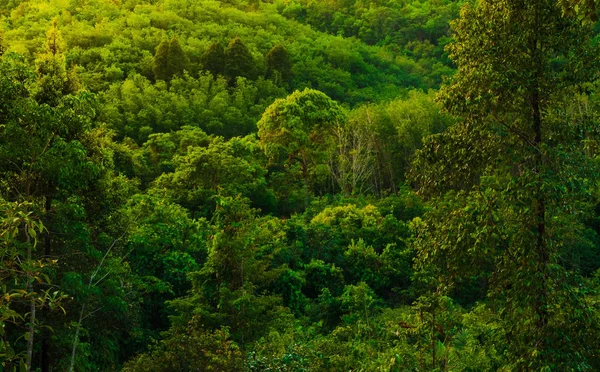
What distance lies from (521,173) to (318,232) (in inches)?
557

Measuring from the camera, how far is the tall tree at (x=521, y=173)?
285 inches

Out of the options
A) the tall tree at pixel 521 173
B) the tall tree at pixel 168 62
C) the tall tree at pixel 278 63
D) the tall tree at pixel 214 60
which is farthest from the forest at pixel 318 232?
the tall tree at pixel 278 63

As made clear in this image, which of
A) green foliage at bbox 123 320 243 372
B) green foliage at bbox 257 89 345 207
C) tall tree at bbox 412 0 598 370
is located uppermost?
tall tree at bbox 412 0 598 370

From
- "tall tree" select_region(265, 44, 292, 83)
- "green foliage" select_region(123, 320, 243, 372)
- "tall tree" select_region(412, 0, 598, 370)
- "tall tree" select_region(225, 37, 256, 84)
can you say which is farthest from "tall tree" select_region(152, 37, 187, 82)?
"tall tree" select_region(412, 0, 598, 370)

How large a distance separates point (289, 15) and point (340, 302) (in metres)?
53.1

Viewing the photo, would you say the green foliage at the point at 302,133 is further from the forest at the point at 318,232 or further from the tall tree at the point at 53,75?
the tall tree at the point at 53,75

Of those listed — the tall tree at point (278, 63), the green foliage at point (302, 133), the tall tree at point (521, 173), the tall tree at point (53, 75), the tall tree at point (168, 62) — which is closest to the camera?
the tall tree at point (521, 173)

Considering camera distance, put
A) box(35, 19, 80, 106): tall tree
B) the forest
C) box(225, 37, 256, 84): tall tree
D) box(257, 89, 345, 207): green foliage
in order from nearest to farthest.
→ 1. the forest
2. box(35, 19, 80, 106): tall tree
3. box(257, 89, 345, 207): green foliage
4. box(225, 37, 256, 84): tall tree

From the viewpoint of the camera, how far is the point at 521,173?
7.64 metres

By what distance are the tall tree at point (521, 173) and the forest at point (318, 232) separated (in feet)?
0.08

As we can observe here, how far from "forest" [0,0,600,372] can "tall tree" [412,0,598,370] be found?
25 mm

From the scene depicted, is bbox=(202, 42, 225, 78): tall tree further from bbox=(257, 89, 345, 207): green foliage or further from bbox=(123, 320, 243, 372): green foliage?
bbox=(123, 320, 243, 372): green foliage

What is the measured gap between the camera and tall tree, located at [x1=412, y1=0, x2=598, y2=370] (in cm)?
725

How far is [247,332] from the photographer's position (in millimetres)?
13438
